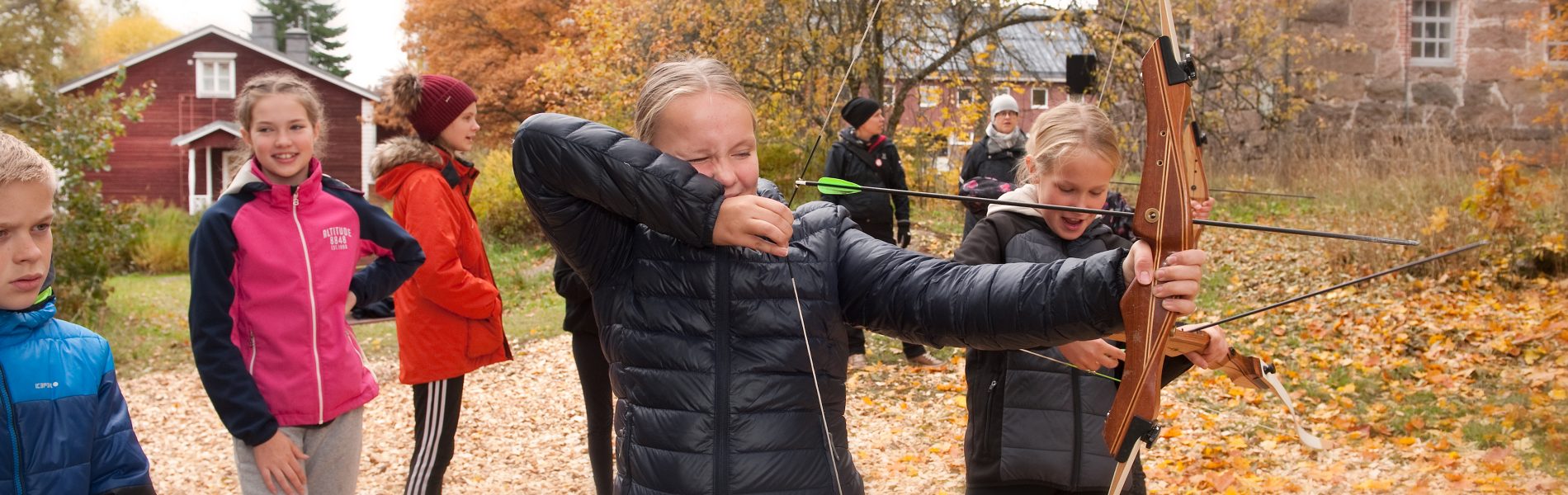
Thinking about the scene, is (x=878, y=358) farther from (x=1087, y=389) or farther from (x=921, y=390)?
(x=1087, y=389)

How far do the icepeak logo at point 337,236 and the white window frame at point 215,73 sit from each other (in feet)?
106

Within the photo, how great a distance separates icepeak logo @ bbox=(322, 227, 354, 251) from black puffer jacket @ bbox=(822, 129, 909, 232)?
3.87m

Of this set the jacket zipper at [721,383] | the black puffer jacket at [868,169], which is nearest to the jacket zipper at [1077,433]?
the jacket zipper at [721,383]

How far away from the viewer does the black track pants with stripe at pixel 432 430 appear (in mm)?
3422

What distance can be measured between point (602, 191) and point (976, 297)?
614mm

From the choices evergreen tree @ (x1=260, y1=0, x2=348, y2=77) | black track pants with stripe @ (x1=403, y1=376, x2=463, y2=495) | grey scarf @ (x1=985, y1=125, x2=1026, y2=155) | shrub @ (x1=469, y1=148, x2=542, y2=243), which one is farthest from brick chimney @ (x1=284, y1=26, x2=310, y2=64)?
black track pants with stripe @ (x1=403, y1=376, x2=463, y2=495)

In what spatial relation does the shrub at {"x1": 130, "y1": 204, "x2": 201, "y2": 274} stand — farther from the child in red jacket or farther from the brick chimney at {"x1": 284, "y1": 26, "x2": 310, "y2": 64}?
the child in red jacket

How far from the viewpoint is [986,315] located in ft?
5.83

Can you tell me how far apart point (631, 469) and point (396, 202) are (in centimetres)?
193

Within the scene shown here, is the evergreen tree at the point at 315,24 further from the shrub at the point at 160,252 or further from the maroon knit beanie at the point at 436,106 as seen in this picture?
the maroon knit beanie at the point at 436,106

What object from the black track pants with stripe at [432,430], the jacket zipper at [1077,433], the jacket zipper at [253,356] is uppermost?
the jacket zipper at [253,356]

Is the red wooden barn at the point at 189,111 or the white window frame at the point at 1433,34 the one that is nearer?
the white window frame at the point at 1433,34

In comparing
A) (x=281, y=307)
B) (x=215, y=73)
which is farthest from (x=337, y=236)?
(x=215, y=73)

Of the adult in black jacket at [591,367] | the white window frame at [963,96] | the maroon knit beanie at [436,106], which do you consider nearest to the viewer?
the maroon knit beanie at [436,106]
